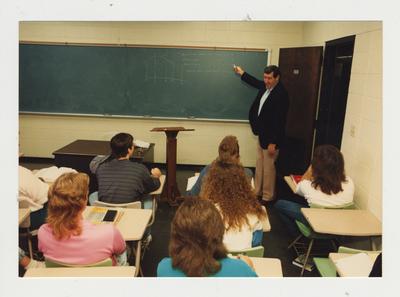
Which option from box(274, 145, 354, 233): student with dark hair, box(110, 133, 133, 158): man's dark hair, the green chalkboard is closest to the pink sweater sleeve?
box(110, 133, 133, 158): man's dark hair

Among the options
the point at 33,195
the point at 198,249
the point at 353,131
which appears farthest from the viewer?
the point at 353,131

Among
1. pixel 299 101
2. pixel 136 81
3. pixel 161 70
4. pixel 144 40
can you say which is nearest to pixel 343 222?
pixel 299 101

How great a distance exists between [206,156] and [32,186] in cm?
315

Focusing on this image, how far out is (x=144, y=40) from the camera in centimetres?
482

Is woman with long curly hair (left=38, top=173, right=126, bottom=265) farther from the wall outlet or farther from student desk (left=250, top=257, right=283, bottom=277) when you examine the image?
the wall outlet

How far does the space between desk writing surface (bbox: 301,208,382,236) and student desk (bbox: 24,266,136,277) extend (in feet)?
4.07

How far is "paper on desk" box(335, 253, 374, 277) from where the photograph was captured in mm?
1751

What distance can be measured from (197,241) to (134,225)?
0.91 m

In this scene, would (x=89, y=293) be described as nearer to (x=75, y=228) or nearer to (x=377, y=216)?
(x=75, y=228)

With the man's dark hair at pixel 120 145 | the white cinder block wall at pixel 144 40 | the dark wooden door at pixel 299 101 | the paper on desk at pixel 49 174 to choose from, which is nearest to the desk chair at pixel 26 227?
the paper on desk at pixel 49 174

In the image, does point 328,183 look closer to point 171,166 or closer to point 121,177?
point 121,177

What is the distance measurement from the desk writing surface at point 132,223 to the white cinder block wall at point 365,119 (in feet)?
5.26

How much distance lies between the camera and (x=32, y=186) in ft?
7.86
